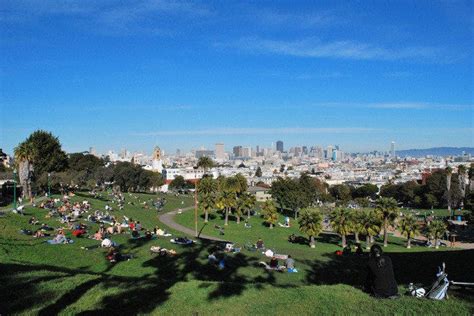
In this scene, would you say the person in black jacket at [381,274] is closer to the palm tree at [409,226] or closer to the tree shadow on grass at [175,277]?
the tree shadow on grass at [175,277]

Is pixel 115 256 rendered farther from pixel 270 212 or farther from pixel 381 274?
pixel 270 212

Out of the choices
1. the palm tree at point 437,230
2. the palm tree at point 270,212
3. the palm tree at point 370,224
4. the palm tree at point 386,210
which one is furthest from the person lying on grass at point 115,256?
the palm tree at point 437,230

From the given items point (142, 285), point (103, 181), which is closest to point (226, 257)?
point (142, 285)

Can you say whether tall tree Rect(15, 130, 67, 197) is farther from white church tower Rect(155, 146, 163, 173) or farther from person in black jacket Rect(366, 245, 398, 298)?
white church tower Rect(155, 146, 163, 173)

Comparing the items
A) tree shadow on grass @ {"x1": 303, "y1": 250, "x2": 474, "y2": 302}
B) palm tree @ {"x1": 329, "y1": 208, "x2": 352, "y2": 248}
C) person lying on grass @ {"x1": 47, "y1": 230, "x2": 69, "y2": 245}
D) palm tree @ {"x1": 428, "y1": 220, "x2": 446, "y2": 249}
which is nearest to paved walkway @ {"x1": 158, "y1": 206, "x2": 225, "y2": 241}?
palm tree @ {"x1": 329, "y1": 208, "x2": 352, "y2": 248}

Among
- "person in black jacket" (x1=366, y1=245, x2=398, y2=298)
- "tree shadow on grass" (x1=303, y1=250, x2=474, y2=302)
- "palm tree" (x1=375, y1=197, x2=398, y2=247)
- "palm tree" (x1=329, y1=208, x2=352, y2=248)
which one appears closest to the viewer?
"person in black jacket" (x1=366, y1=245, x2=398, y2=298)

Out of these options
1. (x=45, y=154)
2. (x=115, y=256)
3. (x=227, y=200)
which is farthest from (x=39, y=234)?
(x=45, y=154)

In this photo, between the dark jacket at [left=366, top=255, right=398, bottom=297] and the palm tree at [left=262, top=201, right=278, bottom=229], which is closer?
the dark jacket at [left=366, top=255, right=398, bottom=297]
